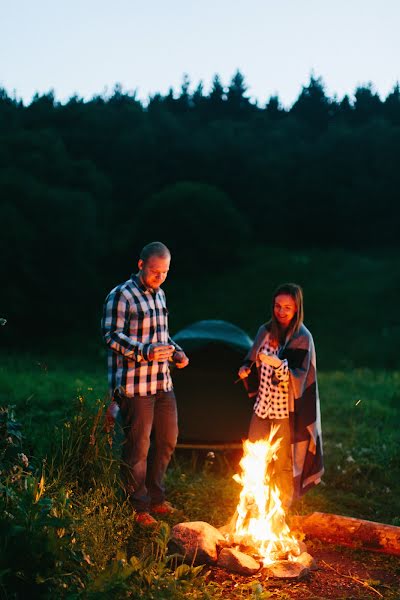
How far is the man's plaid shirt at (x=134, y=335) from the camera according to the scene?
16.1 ft

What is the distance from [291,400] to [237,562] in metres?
1.29

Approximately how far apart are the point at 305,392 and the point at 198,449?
1.96 m

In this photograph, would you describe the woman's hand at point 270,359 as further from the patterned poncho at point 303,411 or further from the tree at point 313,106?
the tree at point 313,106

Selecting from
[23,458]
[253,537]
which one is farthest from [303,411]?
[23,458]

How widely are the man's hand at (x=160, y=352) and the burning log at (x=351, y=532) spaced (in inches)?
62.2

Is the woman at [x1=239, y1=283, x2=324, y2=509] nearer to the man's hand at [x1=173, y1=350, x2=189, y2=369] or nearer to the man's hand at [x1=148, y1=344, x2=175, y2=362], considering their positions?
the man's hand at [x1=173, y1=350, x2=189, y2=369]

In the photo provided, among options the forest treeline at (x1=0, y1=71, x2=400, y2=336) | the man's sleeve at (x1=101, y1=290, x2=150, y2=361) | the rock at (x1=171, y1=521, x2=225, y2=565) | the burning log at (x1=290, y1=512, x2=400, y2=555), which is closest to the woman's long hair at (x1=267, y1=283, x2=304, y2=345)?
the man's sleeve at (x1=101, y1=290, x2=150, y2=361)

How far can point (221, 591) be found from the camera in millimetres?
4211

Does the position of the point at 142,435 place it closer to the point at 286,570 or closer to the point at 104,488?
the point at 104,488

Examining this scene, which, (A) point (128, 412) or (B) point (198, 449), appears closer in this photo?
(A) point (128, 412)

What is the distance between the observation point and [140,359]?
4895 millimetres

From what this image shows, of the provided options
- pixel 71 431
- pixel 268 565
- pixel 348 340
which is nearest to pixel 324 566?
pixel 268 565

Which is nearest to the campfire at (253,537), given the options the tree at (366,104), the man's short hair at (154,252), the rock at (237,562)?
the rock at (237,562)

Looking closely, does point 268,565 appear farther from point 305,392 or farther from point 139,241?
point 139,241
